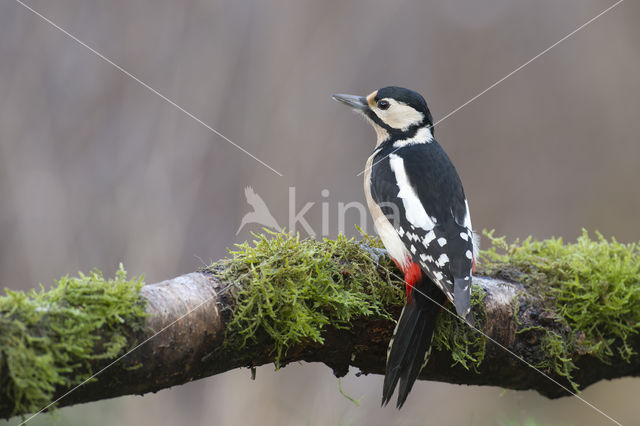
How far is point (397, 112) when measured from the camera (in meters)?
3.10

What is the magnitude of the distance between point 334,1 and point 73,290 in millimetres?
4010

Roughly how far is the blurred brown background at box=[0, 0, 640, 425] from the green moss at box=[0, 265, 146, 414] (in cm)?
251

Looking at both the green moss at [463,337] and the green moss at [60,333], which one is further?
the green moss at [463,337]

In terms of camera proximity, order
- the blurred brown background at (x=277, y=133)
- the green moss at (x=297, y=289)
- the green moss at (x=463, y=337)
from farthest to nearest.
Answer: the blurred brown background at (x=277, y=133)
the green moss at (x=463, y=337)
the green moss at (x=297, y=289)

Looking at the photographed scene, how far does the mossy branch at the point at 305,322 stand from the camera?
4.78ft

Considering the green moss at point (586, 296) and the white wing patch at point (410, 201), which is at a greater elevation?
the white wing patch at point (410, 201)

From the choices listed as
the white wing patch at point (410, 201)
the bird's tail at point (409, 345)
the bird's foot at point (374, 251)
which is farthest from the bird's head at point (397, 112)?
the bird's tail at point (409, 345)

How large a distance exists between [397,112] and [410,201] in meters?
0.80

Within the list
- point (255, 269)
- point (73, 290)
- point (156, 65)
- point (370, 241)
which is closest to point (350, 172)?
point (156, 65)

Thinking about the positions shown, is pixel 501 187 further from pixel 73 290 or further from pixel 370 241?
pixel 73 290

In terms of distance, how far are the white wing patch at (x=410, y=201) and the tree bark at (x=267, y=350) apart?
12.5 inches

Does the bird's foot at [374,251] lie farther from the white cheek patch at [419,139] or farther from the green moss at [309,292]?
the white cheek patch at [419,139]
